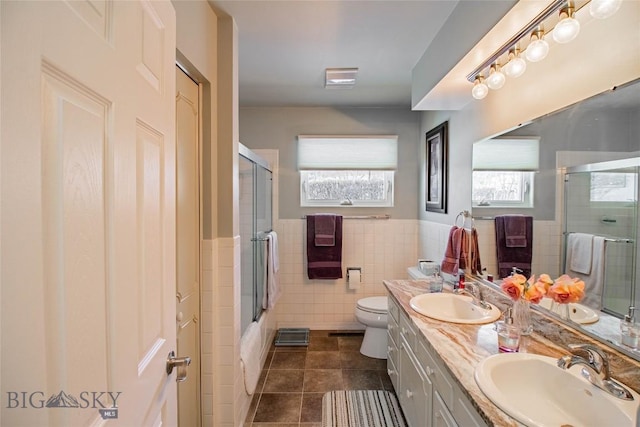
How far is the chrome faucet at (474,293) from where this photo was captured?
1604mm

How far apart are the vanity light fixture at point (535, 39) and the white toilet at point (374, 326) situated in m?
1.86

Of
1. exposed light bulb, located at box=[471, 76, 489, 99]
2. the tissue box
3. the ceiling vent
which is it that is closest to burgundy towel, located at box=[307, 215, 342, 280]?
the tissue box

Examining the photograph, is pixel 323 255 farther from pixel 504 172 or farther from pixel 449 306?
pixel 504 172

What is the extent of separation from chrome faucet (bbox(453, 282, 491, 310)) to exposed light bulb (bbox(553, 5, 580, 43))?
1.27m

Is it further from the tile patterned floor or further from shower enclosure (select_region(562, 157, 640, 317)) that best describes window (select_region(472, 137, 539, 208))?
the tile patterned floor

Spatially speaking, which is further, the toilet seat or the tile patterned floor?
the toilet seat

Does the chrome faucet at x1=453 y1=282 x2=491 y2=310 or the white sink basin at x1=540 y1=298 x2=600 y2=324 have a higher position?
the white sink basin at x1=540 y1=298 x2=600 y2=324

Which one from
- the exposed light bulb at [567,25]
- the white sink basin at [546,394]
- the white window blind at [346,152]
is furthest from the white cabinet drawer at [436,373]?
the white window blind at [346,152]

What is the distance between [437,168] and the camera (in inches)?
106

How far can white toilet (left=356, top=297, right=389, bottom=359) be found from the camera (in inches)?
100

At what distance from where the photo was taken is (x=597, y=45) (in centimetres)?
106

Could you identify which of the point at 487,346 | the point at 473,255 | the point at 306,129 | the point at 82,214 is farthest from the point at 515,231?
the point at 306,129

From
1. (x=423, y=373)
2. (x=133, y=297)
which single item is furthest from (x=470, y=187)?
(x=133, y=297)

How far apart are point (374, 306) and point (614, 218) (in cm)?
191
